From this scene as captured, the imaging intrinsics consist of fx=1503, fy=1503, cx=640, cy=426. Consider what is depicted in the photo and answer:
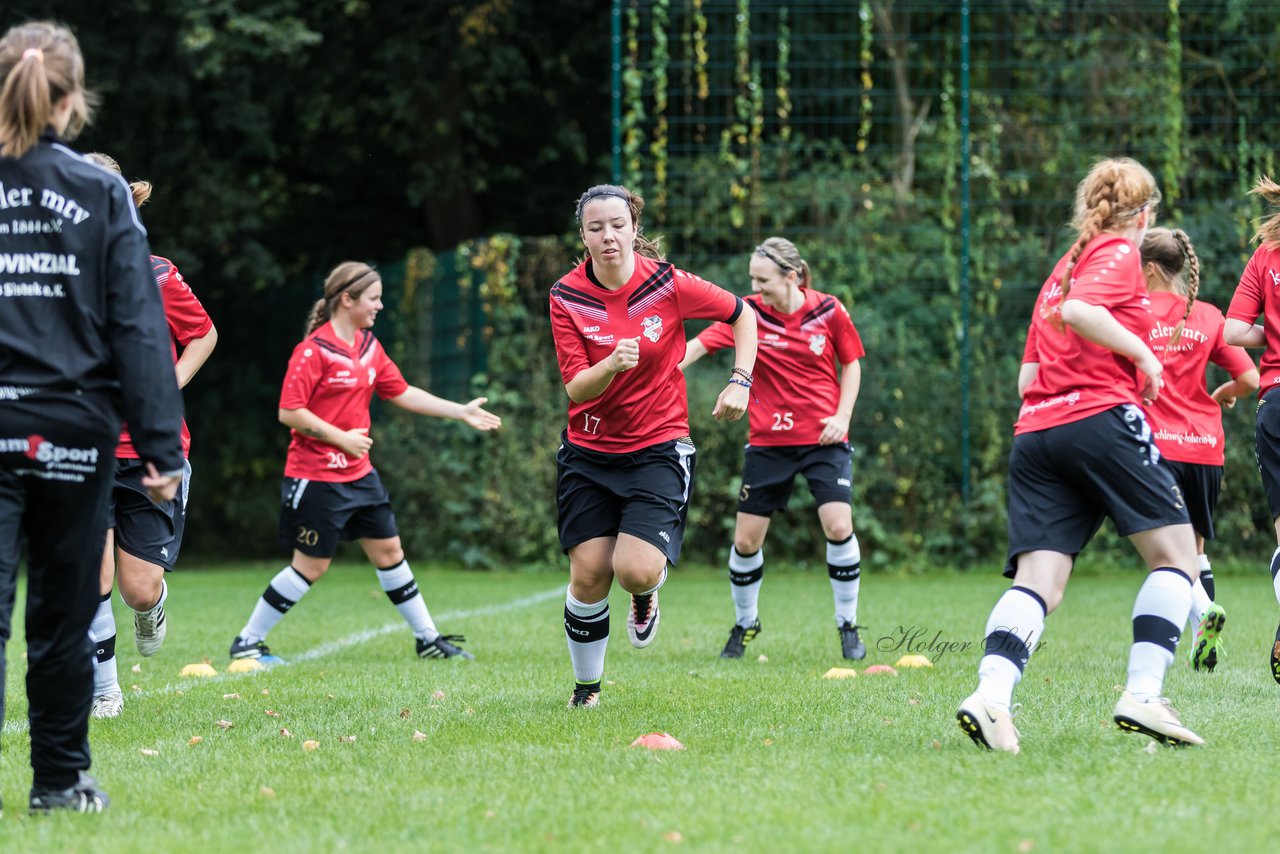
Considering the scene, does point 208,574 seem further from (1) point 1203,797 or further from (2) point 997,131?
(1) point 1203,797

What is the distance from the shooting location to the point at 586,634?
6250 millimetres

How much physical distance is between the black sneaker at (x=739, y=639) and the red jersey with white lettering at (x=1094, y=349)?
11.5 feet

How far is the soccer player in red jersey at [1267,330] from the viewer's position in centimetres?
660

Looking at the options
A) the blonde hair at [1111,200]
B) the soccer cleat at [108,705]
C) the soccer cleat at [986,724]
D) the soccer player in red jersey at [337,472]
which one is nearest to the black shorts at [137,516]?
the soccer cleat at [108,705]

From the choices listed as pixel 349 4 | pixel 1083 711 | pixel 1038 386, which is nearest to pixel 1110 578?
pixel 1083 711

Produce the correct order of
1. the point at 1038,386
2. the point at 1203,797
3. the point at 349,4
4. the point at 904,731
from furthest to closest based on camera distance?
the point at 349,4 < the point at 904,731 < the point at 1038,386 < the point at 1203,797

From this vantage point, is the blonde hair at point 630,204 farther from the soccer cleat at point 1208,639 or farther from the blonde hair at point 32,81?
the soccer cleat at point 1208,639

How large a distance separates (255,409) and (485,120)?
4676 mm

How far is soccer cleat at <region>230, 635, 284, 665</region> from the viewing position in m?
8.29

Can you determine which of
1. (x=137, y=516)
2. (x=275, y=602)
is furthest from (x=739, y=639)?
(x=137, y=516)

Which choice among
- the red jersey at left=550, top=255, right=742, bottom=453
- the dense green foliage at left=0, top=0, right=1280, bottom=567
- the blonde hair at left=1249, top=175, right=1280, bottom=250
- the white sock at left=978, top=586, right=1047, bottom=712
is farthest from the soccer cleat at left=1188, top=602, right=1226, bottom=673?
the dense green foliage at left=0, top=0, right=1280, bottom=567

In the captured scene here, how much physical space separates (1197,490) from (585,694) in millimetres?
3285

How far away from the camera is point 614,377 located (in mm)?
6039

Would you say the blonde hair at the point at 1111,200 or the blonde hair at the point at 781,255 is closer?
the blonde hair at the point at 1111,200
